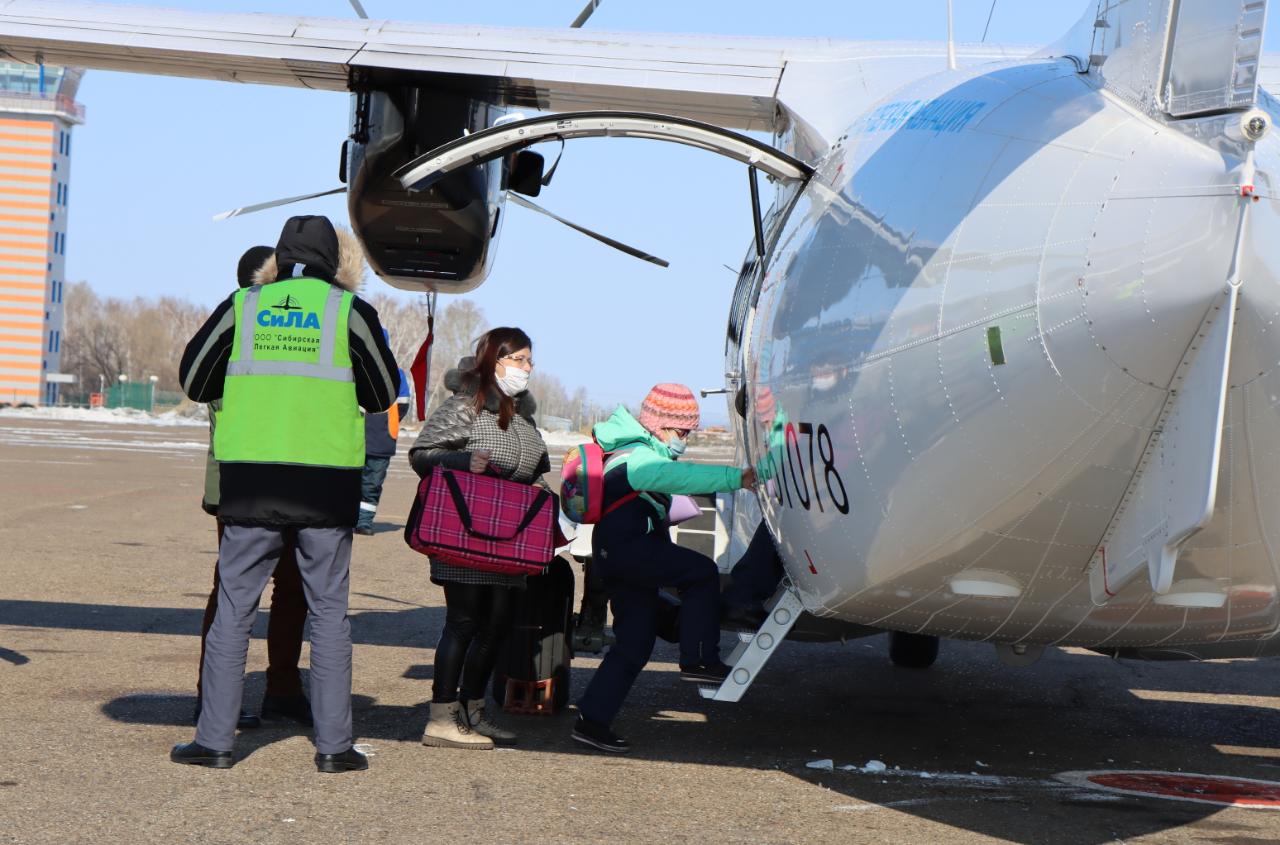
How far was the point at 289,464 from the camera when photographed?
19.2ft

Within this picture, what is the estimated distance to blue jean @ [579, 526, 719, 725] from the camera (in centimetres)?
644

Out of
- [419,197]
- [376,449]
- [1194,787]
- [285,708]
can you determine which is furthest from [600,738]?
[376,449]

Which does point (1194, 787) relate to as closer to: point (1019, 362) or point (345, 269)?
point (1019, 362)

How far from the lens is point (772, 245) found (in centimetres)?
646

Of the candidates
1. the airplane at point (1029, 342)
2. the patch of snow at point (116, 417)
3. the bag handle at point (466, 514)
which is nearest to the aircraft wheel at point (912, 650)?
the airplane at point (1029, 342)

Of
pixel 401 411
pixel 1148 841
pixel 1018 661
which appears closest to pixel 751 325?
pixel 1018 661

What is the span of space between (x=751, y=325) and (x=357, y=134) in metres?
4.06

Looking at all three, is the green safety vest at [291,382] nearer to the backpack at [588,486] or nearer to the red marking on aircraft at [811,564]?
the backpack at [588,486]

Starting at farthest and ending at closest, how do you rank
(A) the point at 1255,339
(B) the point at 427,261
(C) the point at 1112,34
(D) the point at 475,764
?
(B) the point at 427,261 < (D) the point at 475,764 < (C) the point at 1112,34 < (A) the point at 1255,339

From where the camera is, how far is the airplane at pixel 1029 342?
4.14m

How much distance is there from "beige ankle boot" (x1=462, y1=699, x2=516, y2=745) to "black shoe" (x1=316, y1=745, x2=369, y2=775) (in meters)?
0.69

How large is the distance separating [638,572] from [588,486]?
0.43 metres

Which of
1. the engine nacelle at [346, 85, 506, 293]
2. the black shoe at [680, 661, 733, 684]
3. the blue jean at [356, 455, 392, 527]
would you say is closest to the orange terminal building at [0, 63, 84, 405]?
the blue jean at [356, 455, 392, 527]

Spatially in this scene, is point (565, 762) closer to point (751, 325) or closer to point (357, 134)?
point (751, 325)
